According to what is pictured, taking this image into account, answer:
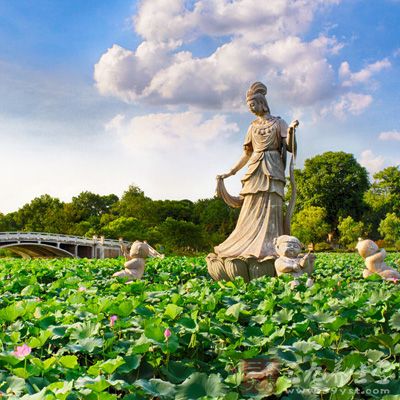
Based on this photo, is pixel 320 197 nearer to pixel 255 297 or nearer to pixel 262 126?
pixel 262 126

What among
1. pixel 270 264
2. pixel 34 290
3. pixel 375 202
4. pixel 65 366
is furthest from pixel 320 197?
pixel 65 366

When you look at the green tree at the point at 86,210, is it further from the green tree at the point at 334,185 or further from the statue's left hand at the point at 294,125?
the statue's left hand at the point at 294,125

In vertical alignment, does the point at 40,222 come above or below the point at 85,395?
above

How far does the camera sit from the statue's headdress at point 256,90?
8.52m

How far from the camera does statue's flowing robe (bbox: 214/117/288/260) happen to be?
26.7ft

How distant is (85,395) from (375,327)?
2072 millimetres

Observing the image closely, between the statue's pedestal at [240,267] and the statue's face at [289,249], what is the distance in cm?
105

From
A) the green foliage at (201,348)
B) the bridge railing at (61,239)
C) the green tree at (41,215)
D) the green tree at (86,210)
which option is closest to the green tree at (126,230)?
the bridge railing at (61,239)

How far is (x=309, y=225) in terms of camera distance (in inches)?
1548

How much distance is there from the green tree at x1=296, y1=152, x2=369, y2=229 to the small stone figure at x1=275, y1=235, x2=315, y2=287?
3721 cm

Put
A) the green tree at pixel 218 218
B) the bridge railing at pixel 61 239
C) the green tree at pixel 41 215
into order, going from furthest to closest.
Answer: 1. the green tree at pixel 41 215
2. the green tree at pixel 218 218
3. the bridge railing at pixel 61 239

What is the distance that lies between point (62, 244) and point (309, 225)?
21.1m

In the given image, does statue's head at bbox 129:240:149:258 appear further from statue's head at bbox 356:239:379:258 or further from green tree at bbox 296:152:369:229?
green tree at bbox 296:152:369:229

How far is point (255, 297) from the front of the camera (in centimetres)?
420
